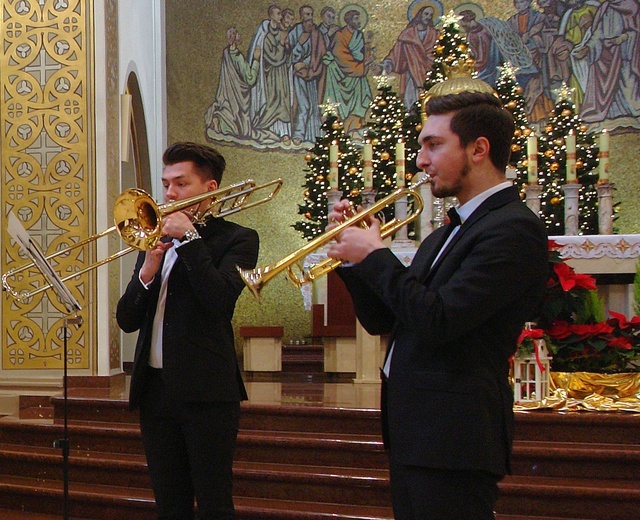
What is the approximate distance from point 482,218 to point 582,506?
95.3 inches

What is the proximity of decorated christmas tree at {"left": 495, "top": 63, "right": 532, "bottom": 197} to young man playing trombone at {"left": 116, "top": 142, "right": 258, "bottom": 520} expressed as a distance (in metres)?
7.23

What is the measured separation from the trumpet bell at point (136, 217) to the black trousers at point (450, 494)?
131 cm

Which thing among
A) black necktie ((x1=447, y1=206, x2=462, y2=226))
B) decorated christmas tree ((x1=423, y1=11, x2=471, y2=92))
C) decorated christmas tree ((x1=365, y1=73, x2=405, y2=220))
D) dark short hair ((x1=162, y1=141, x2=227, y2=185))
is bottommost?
black necktie ((x1=447, y1=206, x2=462, y2=226))

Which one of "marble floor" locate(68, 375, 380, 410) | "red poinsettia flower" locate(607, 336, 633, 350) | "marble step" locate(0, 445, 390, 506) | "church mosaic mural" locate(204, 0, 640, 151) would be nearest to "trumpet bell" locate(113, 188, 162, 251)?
"marble step" locate(0, 445, 390, 506)

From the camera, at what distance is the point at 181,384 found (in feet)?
8.30

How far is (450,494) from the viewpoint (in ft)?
5.89

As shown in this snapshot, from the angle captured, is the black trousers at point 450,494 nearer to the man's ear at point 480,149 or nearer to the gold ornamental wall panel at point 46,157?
the man's ear at point 480,149

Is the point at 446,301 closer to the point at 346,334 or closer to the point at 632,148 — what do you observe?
the point at 346,334

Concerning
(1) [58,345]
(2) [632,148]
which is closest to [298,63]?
(2) [632,148]

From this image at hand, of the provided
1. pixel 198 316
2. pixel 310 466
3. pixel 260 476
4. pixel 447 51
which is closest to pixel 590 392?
pixel 310 466

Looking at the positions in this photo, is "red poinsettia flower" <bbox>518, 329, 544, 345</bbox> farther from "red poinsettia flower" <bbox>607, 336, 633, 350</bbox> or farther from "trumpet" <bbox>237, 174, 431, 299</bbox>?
"trumpet" <bbox>237, 174, 431, 299</bbox>

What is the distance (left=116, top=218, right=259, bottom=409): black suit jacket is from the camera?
2516 millimetres

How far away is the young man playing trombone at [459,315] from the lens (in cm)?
179

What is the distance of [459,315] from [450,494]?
42 cm
